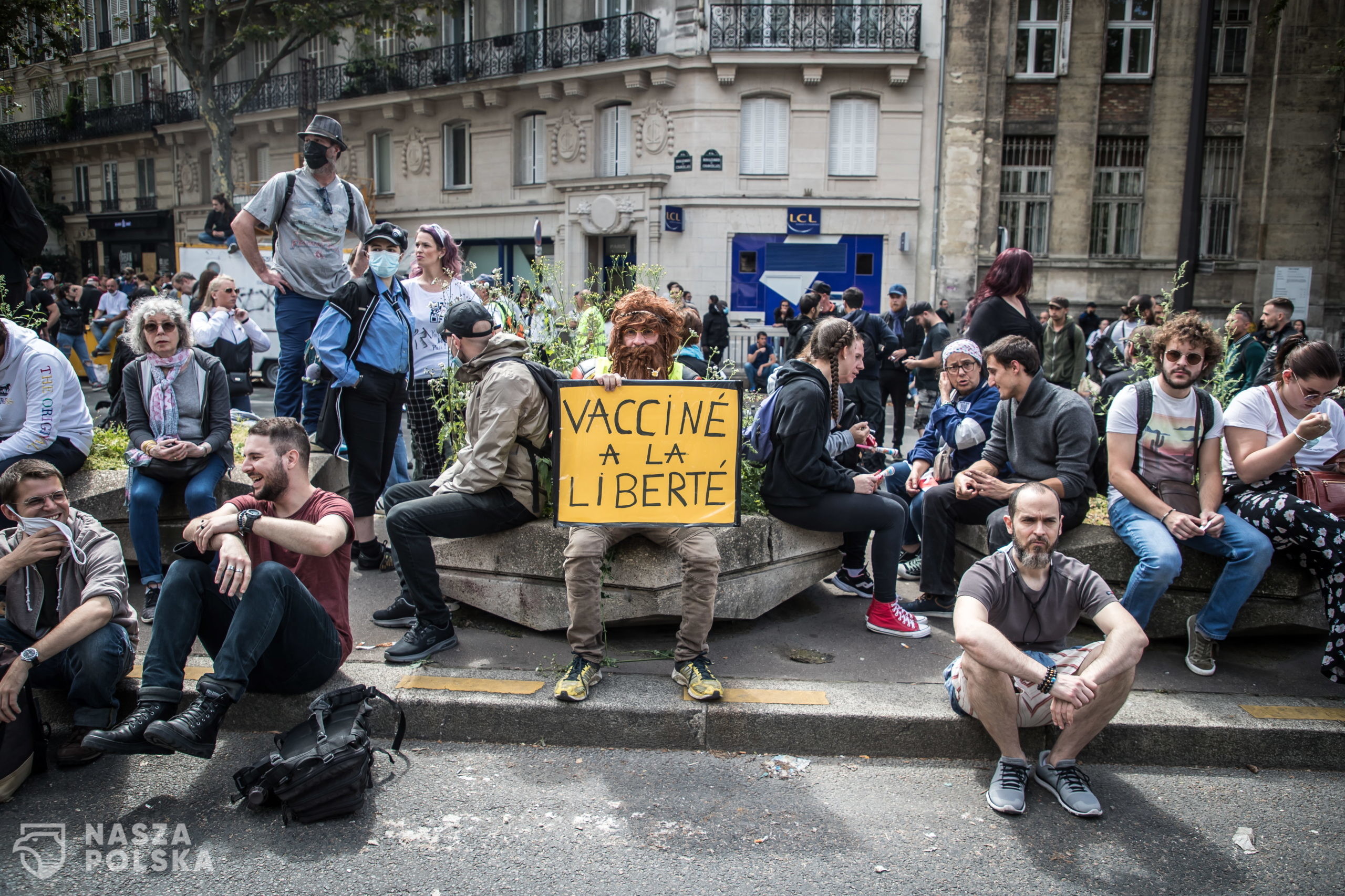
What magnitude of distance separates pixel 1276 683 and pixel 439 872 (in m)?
3.83

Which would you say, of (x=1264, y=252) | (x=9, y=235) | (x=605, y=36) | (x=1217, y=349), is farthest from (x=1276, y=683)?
(x=605, y=36)

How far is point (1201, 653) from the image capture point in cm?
462

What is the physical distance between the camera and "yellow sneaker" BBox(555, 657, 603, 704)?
406 cm

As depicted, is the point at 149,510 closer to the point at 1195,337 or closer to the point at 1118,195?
the point at 1195,337

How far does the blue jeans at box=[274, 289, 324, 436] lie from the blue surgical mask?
1023 mm

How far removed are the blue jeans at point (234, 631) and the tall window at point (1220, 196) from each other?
23.4 metres

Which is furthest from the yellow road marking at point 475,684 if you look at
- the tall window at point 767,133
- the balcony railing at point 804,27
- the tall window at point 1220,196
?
the tall window at point 1220,196

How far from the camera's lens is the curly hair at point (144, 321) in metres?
5.27

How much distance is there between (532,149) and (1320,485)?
931 inches

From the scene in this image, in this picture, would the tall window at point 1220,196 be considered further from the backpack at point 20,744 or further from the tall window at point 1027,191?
the backpack at point 20,744

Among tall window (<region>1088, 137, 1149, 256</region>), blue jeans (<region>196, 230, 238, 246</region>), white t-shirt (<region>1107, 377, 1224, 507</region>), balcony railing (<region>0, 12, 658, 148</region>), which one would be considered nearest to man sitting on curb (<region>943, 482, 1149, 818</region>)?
white t-shirt (<region>1107, 377, 1224, 507</region>)

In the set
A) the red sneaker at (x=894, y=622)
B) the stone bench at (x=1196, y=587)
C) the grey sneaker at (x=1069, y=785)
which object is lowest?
the grey sneaker at (x=1069, y=785)

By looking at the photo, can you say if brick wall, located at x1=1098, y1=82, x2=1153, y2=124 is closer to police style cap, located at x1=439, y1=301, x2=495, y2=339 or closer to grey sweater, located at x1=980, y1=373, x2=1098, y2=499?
grey sweater, located at x1=980, y1=373, x2=1098, y2=499

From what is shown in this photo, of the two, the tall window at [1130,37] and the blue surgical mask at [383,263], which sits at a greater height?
the tall window at [1130,37]
